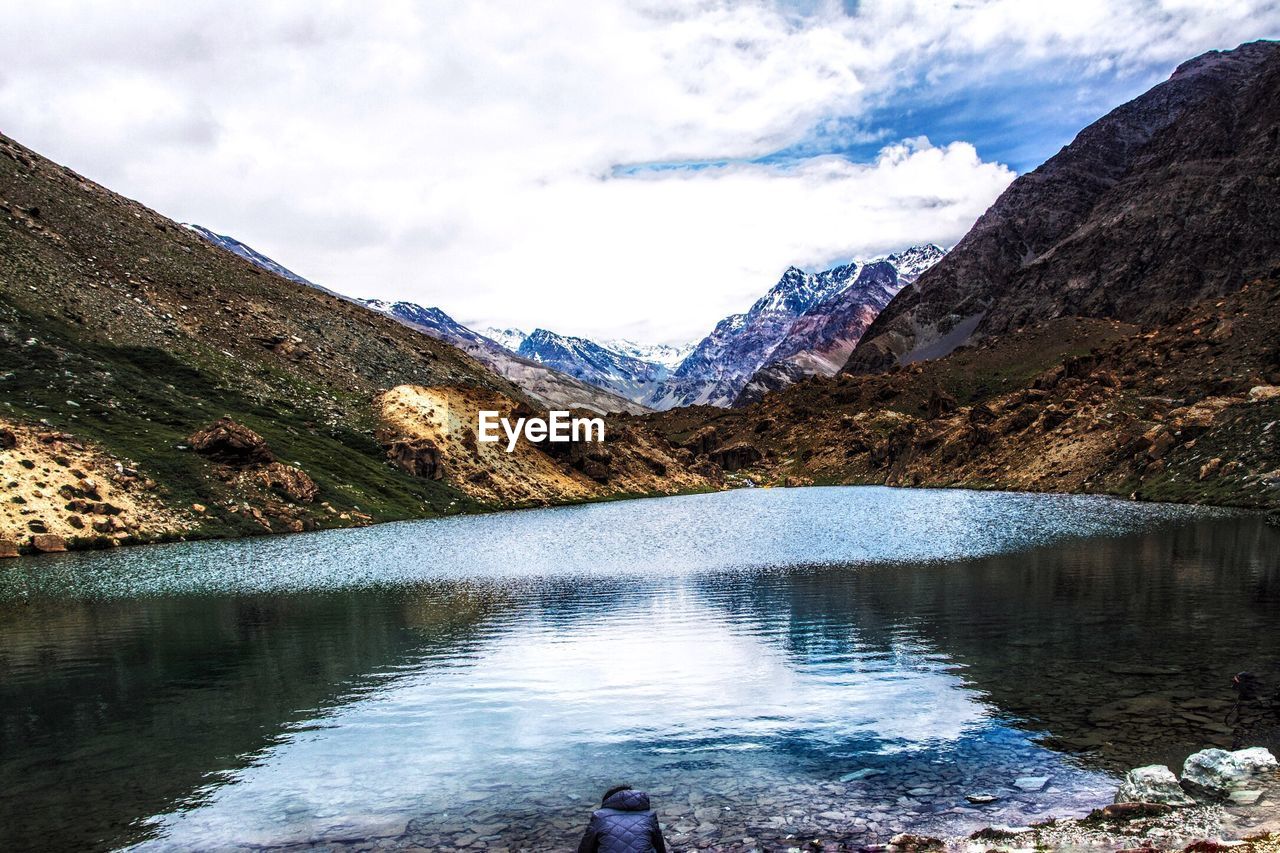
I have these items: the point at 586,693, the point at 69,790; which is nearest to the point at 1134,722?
the point at 586,693

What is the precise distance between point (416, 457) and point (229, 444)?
122ft

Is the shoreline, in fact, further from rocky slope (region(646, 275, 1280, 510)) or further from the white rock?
the white rock

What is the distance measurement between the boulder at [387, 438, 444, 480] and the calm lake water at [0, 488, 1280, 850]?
72.4 m

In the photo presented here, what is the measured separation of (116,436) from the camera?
88.3 metres

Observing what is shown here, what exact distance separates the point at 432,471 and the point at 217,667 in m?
101

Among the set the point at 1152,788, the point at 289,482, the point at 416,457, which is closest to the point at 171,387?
the point at 289,482

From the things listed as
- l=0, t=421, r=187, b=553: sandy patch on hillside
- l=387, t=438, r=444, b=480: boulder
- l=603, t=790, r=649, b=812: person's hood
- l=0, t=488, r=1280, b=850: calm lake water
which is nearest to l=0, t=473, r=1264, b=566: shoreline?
l=0, t=421, r=187, b=553: sandy patch on hillside

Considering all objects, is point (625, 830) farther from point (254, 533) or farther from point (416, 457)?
point (416, 457)

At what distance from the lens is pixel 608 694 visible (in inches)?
1043

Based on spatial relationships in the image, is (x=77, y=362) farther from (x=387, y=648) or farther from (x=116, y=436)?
(x=387, y=648)

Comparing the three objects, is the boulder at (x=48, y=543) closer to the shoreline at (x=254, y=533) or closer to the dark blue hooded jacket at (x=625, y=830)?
the shoreline at (x=254, y=533)

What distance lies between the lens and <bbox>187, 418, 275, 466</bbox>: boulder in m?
93.6

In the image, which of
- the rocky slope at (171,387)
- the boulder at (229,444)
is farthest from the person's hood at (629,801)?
the boulder at (229,444)

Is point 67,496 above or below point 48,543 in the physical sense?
above
